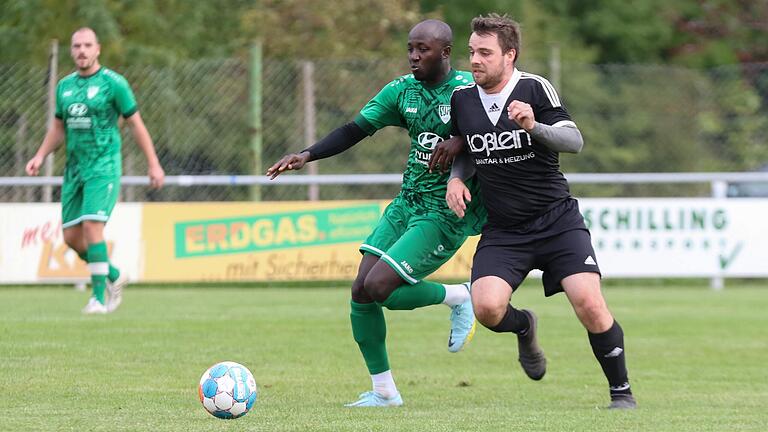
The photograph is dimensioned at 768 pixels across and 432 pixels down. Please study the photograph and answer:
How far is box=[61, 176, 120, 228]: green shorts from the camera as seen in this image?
35.3ft

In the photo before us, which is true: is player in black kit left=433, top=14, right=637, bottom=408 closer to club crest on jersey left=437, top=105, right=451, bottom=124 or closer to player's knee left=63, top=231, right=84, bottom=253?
club crest on jersey left=437, top=105, right=451, bottom=124

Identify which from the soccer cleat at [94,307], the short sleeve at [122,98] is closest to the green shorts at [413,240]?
the short sleeve at [122,98]

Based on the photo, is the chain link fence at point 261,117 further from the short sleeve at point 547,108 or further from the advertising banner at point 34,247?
the short sleeve at point 547,108

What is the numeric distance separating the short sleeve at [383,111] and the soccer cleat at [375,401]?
4.59 feet

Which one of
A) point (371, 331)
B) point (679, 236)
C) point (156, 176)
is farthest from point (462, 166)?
point (679, 236)

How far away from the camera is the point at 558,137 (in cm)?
645

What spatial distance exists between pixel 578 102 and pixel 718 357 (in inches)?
357

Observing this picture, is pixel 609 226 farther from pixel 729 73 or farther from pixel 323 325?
pixel 323 325

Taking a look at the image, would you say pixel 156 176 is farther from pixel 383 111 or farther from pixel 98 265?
pixel 383 111

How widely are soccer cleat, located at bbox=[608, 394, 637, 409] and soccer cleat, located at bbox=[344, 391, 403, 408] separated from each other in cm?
110

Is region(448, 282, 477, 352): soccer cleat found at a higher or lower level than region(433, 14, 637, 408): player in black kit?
lower

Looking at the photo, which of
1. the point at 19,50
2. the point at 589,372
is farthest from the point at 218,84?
the point at 589,372

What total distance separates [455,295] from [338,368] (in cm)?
138

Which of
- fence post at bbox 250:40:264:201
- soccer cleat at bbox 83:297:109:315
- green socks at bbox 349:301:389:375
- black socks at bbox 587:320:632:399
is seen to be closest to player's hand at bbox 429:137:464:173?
green socks at bbox 349:301:389:375
